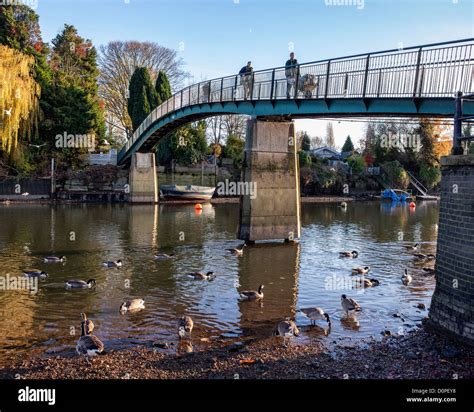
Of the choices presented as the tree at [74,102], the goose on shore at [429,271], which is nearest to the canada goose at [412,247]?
the goose on shore at [429,271]

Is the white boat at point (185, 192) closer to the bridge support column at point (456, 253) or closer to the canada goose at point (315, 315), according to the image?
the canada goose at point (315, 315)

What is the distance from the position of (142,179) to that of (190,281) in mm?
36491

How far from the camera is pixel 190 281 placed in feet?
61.4

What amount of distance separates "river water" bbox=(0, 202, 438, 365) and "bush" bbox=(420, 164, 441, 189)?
43.6 metres

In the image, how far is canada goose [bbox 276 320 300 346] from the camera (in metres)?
12.5

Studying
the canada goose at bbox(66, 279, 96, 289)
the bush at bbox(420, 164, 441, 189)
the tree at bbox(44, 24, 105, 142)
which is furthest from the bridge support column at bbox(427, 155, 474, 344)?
the bush at bbox(420, 164, 441, 189)

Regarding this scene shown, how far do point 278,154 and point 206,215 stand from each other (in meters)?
17.0

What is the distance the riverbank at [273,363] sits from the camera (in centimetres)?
1010

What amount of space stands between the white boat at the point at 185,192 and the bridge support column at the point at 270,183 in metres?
29.5

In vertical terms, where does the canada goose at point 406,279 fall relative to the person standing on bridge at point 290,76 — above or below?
below

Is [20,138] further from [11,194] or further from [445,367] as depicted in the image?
[445,367]

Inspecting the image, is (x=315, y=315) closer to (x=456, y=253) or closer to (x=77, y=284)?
(x=456, y=253)

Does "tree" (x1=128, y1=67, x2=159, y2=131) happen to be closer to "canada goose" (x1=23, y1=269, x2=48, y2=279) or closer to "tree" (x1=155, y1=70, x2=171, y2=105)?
"tree" (x1=155, y1=70, x2=171, y2=105)
